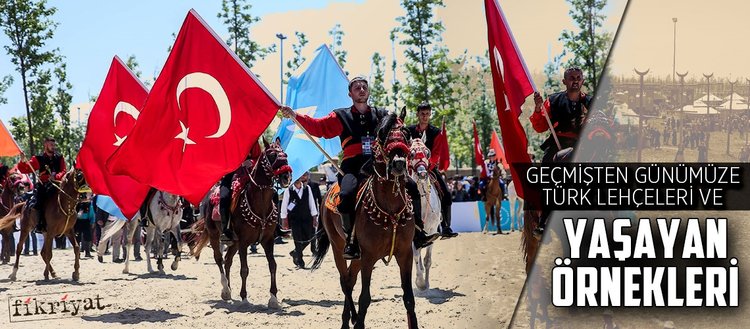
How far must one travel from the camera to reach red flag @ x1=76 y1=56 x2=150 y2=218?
15.3 meters

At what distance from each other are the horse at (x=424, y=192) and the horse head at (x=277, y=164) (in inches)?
80.6

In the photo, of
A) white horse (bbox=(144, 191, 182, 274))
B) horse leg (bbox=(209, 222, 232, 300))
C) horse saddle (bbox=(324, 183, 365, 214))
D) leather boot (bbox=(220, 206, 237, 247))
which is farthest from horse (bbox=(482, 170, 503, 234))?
horse saddle (bbox=(324, 183, 365, 214))

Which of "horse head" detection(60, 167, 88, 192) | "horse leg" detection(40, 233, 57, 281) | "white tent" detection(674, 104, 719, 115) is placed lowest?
"horse leg" detection(40, 233, 57, 281)

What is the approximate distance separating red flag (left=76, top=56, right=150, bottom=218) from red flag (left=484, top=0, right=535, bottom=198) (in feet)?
22.9

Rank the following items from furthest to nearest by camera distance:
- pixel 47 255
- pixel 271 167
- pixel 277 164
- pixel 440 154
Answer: pixel 47 255 → pixel 271 167 → pixel 440 154 → pixel 277 164

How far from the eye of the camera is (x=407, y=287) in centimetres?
1044

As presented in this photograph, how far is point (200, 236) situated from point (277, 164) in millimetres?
5168

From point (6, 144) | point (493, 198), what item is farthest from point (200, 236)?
point (493, 198)

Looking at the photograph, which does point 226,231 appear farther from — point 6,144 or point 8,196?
point 8,196

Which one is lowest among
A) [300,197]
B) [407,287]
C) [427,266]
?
[427,266]

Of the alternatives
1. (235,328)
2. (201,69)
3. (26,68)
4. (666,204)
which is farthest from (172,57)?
(26,68)

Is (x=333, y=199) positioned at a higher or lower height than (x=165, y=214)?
higher

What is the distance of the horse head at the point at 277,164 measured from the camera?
571 inches

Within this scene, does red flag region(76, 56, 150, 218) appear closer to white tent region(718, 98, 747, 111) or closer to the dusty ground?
the dusty ground
